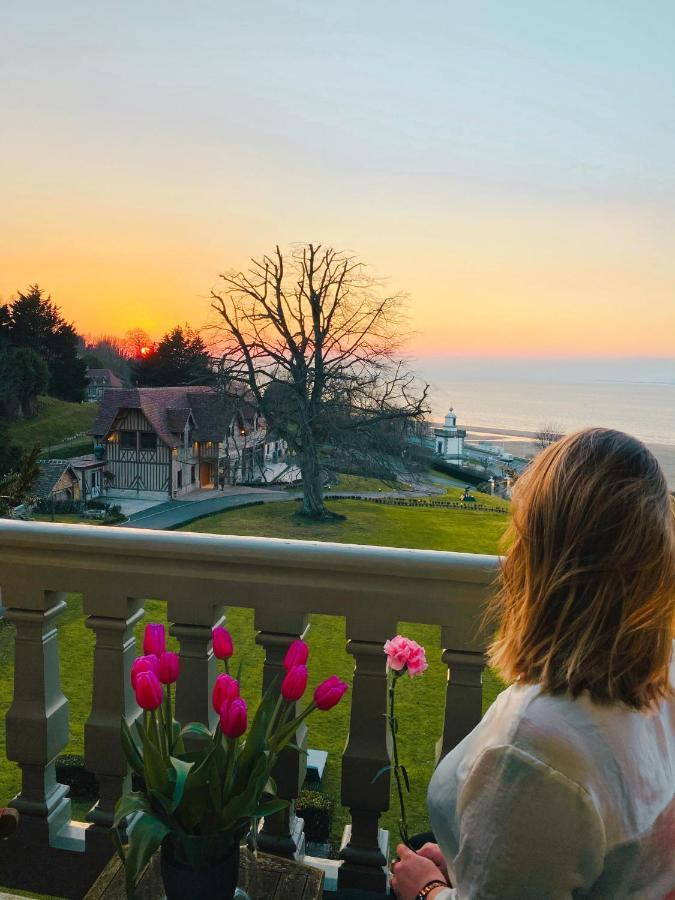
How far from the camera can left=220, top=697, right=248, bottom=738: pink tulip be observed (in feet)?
2.38

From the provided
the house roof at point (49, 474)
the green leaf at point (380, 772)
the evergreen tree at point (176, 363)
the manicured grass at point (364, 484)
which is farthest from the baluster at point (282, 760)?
the manicured grass at point (364, 484)

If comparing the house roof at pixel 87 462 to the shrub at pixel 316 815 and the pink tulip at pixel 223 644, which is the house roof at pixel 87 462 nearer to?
the shrub at pixel 316 815

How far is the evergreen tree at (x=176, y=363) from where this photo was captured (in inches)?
757

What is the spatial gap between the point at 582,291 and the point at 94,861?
98.8 feet

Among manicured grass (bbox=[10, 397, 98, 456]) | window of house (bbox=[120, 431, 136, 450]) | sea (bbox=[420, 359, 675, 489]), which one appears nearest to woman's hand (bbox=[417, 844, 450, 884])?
sea (bbox=[420, 359, 675, 489])

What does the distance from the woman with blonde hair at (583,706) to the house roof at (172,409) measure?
60.8 ft

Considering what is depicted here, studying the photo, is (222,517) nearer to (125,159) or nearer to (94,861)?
(125,159)

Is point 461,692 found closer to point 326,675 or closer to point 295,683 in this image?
point 295,683

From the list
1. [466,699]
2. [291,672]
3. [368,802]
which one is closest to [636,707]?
[291,672]

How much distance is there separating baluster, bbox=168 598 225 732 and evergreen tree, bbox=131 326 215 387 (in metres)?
18.4

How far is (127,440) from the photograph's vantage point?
20.9 meters

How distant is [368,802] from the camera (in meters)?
1.07

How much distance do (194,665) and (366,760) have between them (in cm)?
29

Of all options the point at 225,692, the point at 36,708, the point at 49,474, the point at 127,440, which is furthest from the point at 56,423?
the point at 225,692
